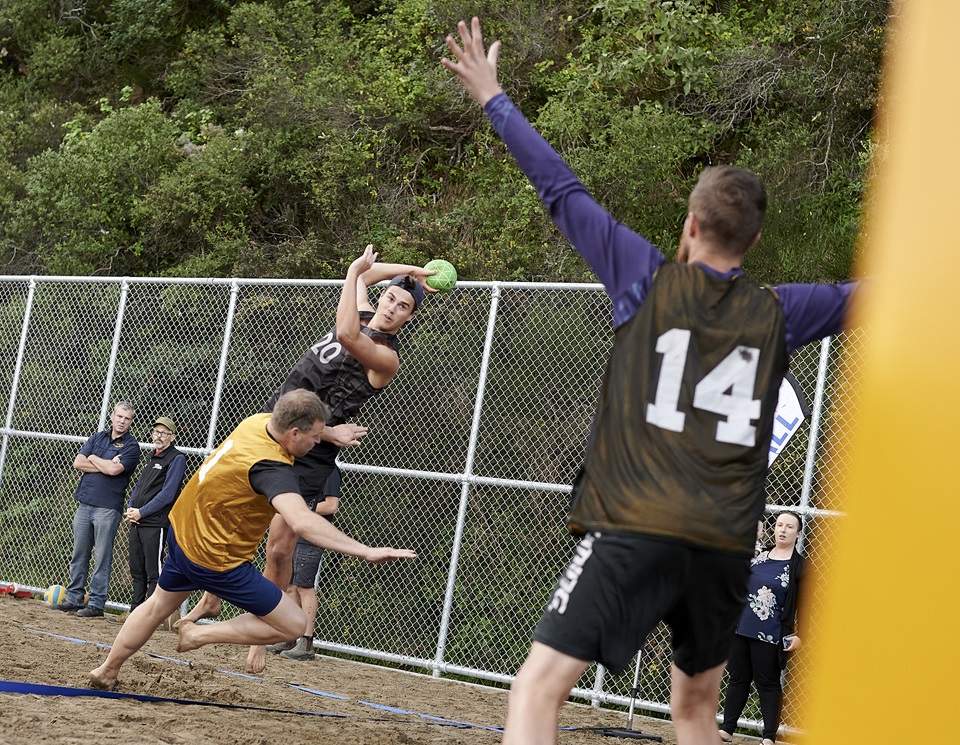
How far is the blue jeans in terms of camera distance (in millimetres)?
11156

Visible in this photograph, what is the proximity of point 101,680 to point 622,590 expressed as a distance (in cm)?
447

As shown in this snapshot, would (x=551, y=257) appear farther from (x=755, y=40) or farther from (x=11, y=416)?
(x=11, y=416)

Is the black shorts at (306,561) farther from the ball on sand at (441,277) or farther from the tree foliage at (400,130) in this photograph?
the tree foliage at (400,130)

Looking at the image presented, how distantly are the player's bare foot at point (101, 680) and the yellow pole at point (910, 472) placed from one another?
5.81m

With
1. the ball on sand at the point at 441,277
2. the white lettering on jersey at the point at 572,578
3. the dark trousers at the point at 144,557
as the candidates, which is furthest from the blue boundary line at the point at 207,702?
→ the white lettering on jersey at the point at 572,578

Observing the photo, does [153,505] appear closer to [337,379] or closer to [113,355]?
[113,355]

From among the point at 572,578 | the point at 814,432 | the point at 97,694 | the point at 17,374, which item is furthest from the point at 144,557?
the point at 572,578

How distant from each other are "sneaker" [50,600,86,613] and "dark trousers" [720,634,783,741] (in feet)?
22.9

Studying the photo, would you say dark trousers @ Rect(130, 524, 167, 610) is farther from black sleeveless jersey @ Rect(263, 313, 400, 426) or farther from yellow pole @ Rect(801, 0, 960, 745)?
yellow pole @ Rect(801, 0, 960, 745)

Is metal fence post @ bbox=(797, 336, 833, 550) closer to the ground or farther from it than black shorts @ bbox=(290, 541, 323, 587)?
farther from it

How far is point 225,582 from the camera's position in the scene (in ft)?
19.6

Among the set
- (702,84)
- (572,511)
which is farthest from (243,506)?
(702,84)

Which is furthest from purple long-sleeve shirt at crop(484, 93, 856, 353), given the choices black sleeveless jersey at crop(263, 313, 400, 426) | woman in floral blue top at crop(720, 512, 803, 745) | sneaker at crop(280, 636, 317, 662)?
sneaker at crop(280, 636, 317, 662)

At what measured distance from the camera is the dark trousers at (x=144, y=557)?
1071 centimetres
